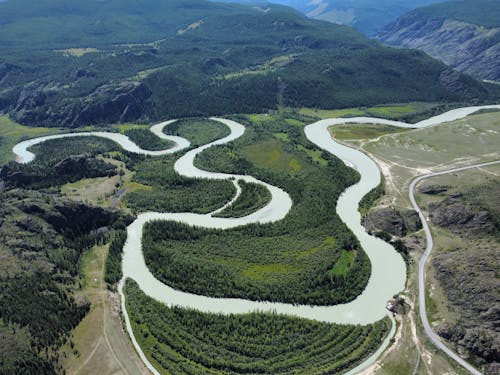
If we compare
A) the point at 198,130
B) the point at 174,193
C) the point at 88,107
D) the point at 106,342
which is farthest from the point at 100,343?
the point at 88,107

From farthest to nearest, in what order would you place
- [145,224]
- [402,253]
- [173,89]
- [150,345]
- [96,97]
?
[173,89] < [96,97] < [145,224] < [402,253] < [150,345]

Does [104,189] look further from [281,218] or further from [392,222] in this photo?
[392,222]

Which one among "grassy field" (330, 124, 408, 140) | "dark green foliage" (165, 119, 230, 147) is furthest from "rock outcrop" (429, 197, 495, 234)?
"dark green foliage" (165, 119, 230, 147)

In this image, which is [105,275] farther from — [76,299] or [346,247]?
[346,247]

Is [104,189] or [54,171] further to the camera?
[54,171]

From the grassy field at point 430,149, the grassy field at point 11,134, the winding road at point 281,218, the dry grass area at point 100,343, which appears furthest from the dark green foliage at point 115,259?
the grassy field at point 11,134

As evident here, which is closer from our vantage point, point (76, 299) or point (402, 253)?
point (76, 299)

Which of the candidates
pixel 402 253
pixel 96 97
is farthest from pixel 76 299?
pixel 96 97
